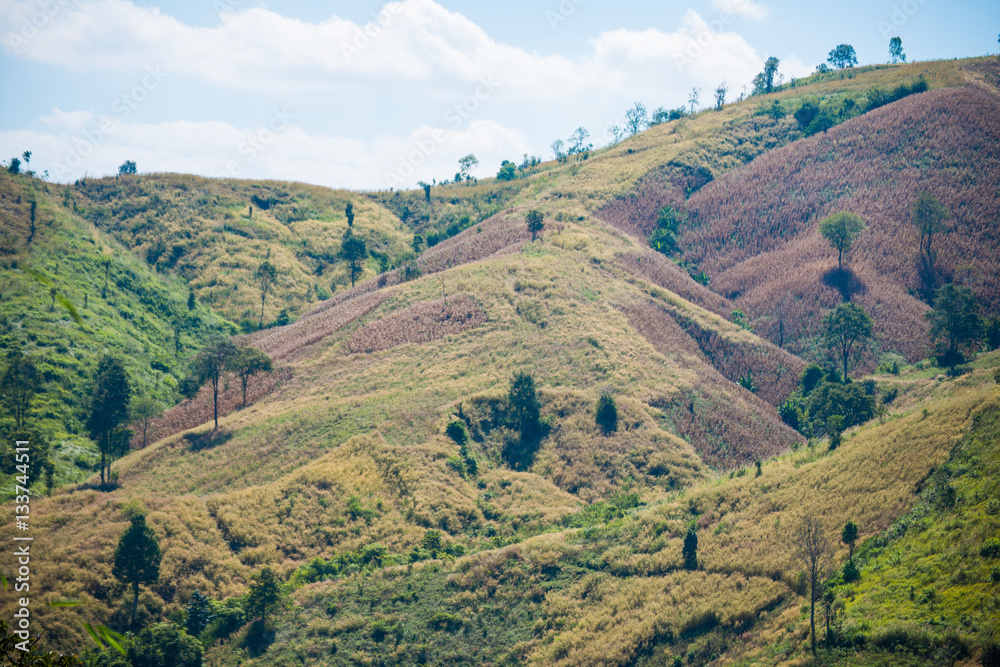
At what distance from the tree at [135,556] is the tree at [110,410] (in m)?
14.1

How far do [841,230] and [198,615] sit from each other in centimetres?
8402

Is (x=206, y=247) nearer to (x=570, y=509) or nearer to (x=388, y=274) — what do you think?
(x=388, y=274)

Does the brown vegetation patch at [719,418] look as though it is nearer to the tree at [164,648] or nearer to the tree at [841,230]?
the tree at [841,230]

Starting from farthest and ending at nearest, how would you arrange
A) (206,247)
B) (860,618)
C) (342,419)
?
(206,247) → (342,419) → (860,618)

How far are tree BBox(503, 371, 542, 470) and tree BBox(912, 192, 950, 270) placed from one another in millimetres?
59880

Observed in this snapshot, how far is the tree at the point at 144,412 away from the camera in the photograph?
56.0 metres

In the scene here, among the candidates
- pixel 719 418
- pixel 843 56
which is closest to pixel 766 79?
pixel 843 56

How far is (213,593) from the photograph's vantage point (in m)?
39.2

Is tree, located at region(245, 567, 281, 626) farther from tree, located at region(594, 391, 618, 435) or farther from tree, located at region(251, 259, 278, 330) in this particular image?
tree, located at region(251, 259, 278, 330)

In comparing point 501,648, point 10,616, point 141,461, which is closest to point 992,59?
point 501,648

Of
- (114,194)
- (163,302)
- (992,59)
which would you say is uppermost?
(992,59)

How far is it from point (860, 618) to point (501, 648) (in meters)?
17.8

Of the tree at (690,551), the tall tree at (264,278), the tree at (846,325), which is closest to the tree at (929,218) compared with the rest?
the tree at (846,325)

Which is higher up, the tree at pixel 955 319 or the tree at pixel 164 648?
the tree at pixel 955 319
